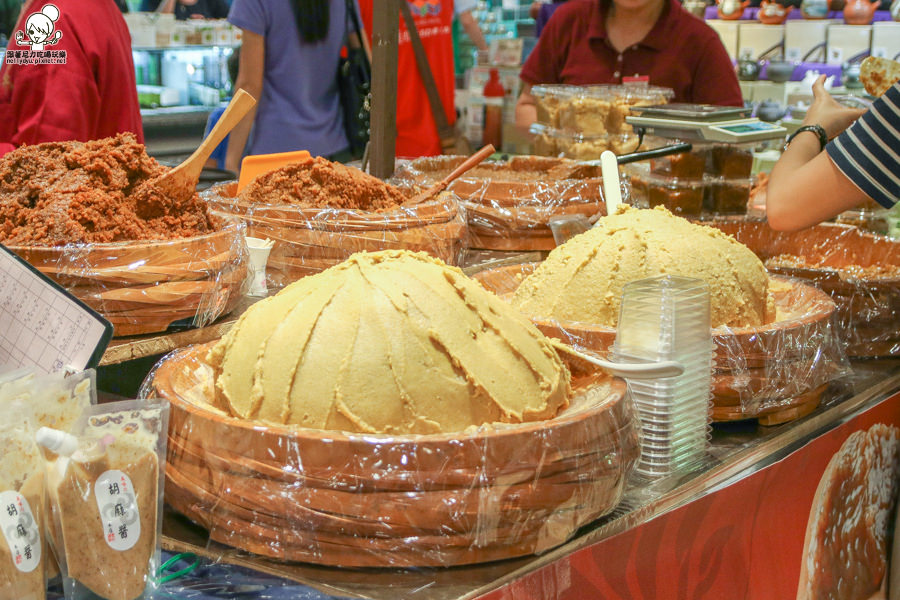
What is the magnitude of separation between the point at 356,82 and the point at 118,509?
2990 mm

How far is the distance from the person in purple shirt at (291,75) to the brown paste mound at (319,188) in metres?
1.63

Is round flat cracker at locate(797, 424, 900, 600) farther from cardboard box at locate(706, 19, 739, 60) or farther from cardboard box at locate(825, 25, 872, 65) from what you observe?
cardboard box at locate(706, 19, 739, 60)

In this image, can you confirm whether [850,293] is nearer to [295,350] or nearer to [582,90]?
[295,350]

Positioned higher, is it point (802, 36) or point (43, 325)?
point (802, 36)

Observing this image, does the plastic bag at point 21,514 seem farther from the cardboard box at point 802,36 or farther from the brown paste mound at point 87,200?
the cardboard box at point 802,36

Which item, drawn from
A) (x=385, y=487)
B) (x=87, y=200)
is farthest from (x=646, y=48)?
Result: (x=385, y=487)

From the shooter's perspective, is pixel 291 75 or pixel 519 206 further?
pixel 291 75

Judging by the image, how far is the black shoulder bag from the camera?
143 inches

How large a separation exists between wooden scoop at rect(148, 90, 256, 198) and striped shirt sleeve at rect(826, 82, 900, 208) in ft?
3.85

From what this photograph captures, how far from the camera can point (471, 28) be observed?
566 centimetres

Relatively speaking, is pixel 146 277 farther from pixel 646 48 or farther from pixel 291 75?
pixel 646 48

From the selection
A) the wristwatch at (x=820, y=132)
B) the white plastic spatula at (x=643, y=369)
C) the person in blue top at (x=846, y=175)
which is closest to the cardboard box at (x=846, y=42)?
the wristwatch at (x=820, y=132)

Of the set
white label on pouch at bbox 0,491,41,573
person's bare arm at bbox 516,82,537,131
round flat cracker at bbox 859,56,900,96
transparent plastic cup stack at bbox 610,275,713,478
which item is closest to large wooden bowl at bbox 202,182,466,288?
transparent plastic cup stack at bbox 610,275,713,478

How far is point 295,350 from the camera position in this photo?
3.48 ft
